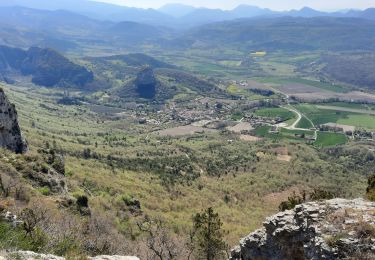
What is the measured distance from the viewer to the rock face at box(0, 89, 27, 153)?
57091mm

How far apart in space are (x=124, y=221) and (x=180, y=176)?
50.4 metres

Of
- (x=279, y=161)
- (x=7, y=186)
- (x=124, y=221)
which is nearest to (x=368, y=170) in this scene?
(x=279, y=161)

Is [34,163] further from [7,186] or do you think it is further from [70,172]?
[70,172]

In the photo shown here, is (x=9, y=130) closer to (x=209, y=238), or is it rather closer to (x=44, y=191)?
(x=44, y=191)

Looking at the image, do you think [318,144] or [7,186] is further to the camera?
[318,144]

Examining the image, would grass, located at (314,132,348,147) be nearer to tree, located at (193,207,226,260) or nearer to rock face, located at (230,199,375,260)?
tree, located at (193,207,226,260)

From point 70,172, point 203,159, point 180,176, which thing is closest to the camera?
point 70,172

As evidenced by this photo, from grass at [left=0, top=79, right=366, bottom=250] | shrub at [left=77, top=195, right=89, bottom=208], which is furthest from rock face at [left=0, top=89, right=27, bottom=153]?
shrub at [left=77, top=195, right=89, bottom=208]

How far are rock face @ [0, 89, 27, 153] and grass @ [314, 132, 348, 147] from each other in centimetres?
13014

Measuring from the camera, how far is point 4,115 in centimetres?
5891

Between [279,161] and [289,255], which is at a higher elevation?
[289,255]

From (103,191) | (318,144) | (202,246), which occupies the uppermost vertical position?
(202,246)

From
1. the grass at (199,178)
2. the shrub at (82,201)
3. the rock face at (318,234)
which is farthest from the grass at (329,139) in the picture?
the rock face at (318,234)

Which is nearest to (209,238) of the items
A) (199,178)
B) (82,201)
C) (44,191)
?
(82,201)
